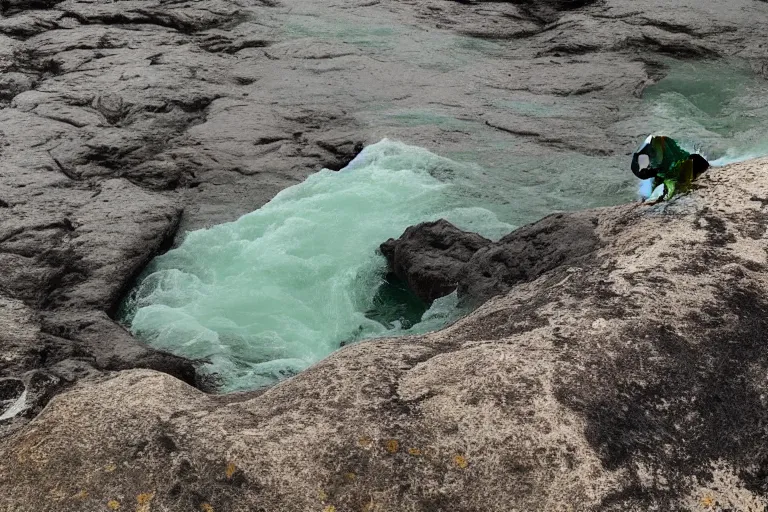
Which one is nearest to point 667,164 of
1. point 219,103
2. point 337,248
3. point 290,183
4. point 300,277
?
point 300,277

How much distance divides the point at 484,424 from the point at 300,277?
17.8 feet

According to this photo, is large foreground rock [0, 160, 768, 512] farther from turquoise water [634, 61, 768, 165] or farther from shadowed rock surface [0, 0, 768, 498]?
turquoise water [634, 61, 768, 165]

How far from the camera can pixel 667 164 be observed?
5.11 metres

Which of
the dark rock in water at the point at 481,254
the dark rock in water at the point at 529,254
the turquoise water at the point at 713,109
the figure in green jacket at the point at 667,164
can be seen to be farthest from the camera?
the turquoise water at the point at 713,109

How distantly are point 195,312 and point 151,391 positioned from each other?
4054 mm

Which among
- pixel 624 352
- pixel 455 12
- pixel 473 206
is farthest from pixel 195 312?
pixel 455 12

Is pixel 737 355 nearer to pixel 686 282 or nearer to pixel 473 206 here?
pixel 686 282

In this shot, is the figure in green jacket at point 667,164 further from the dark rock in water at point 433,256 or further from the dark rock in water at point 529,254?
the dark rock in water at point 433,256

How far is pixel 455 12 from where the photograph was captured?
692 inches

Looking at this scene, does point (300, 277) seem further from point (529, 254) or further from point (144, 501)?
point (144, 501)

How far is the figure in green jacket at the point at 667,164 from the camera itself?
5008 millimetres

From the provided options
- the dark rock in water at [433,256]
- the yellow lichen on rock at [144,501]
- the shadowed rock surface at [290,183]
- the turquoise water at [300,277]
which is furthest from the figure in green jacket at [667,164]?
the yellow lichen on rock at [144,501]

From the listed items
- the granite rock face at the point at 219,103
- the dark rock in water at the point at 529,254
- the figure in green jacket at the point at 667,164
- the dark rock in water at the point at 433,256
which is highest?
the figure in green jacket at the point at 667,164

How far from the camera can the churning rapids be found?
7.91 metres
